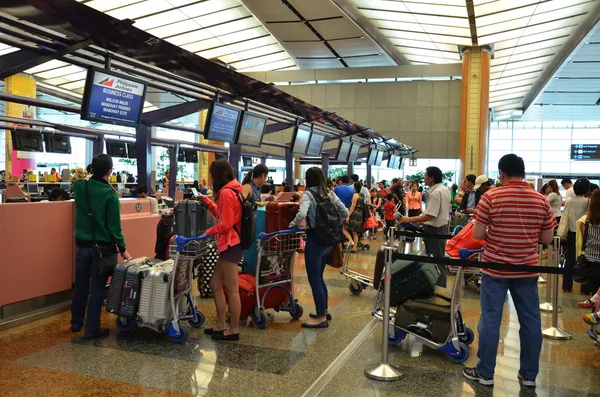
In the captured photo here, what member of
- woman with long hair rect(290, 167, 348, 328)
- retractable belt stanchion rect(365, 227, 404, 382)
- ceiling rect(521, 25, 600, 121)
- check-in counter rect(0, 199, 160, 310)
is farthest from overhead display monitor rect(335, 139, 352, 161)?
retractable belt stanchion rect(365, 227, 404, 382)

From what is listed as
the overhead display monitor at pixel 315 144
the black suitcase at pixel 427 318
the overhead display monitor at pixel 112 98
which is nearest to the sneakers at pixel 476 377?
the black suitcase at pixel 427 318

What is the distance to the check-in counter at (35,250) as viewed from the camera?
4.93 metres

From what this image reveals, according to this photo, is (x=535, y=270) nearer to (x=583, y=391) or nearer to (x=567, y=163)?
(x=583, y=391)

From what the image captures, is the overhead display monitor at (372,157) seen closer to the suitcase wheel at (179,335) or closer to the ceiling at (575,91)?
the ceiling at (575,91)

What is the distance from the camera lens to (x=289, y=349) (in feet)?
15.0

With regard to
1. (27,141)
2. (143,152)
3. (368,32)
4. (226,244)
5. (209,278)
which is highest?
(368,32)

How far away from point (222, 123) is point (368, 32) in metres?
17.2

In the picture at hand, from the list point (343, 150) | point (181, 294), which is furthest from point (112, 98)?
point (343, 150)

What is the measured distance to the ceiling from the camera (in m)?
24.4

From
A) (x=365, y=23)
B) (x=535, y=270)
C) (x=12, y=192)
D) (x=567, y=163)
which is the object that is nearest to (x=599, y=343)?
(x=535, y=270)

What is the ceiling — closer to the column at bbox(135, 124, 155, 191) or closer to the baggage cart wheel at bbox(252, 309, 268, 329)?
the column at bbox(135, 124, 155, 191)

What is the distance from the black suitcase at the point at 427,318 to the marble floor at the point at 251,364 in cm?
22

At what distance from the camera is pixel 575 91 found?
34.4m

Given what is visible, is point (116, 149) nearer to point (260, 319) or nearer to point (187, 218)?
point (187, 218)
